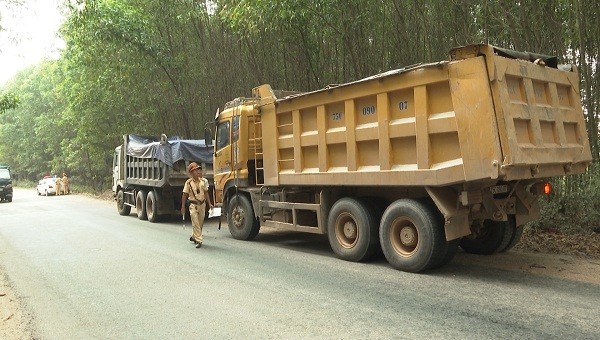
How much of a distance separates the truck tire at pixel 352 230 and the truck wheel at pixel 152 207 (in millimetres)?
7912

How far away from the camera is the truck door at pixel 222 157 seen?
33.6 ft

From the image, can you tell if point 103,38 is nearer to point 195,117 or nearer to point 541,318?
point 195,117

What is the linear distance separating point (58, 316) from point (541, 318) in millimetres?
4947

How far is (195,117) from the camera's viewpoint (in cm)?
2025

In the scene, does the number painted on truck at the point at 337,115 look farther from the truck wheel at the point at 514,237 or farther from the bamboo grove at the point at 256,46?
the bamboo grove at the point at 256,46

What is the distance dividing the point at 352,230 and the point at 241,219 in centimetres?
331

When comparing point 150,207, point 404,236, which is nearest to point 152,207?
point 150,207

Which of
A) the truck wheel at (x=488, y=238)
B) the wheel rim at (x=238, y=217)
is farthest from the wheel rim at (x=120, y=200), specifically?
the truck wheel at (x=488, y=238)

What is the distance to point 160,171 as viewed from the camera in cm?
1382

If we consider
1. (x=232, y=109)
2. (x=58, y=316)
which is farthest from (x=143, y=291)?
(x=232, y=109)

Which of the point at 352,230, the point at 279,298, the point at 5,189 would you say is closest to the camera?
the point at 279,298

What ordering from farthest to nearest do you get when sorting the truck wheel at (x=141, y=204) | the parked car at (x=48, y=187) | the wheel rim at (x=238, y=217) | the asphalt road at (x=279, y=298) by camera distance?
1. the parked car at (x=48, y=187)
2. the truck wheel at (x=141, y=204)
3. the wheel rim at (x=238, y=217)
4. the asphalt road at (x=279, y=298)

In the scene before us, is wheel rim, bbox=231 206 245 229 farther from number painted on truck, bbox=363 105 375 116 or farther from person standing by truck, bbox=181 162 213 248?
number painted on truck, bbox=363 105 375 116

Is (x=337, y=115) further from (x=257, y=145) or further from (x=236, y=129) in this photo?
(x=236, y=129)
